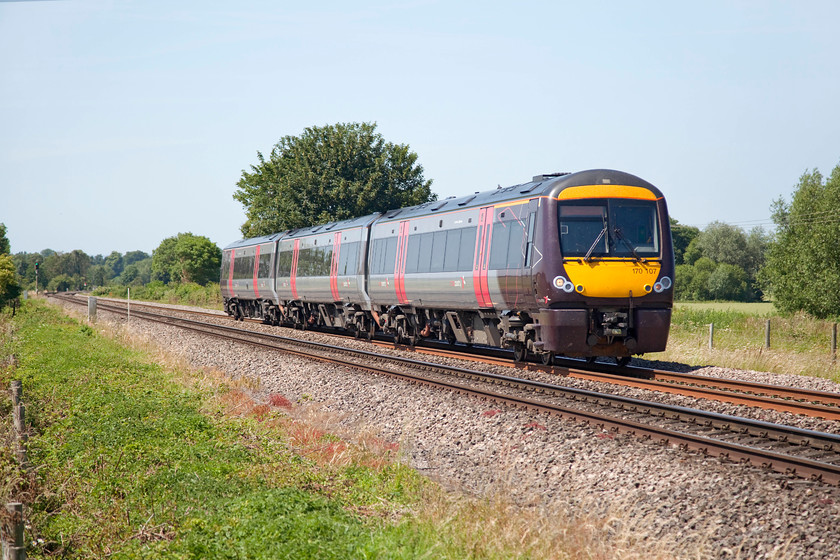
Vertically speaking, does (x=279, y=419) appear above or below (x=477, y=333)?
below

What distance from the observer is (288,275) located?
94.4 ft

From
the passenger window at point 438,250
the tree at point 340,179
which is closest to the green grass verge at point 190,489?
the passenger window at point 438,250

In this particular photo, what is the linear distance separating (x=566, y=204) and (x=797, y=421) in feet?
18.1

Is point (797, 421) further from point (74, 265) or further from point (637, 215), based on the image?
point (74, 265)

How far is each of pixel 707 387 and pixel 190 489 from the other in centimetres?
855

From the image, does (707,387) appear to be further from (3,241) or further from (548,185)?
(3,241)

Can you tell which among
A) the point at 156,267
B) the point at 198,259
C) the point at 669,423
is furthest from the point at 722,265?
the point at 156,267

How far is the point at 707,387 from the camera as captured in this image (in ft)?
39.8

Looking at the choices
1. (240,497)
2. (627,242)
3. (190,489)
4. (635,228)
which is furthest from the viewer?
(635,228)

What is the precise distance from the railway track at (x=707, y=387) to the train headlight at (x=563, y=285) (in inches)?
60.6

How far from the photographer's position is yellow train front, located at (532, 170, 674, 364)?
42.9 feet

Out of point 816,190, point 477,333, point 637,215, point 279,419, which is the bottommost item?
point 279,419

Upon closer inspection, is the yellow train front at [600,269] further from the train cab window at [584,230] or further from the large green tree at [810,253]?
the large green tree at [810,253]

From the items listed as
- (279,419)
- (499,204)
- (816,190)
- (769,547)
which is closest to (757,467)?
(769,547)
